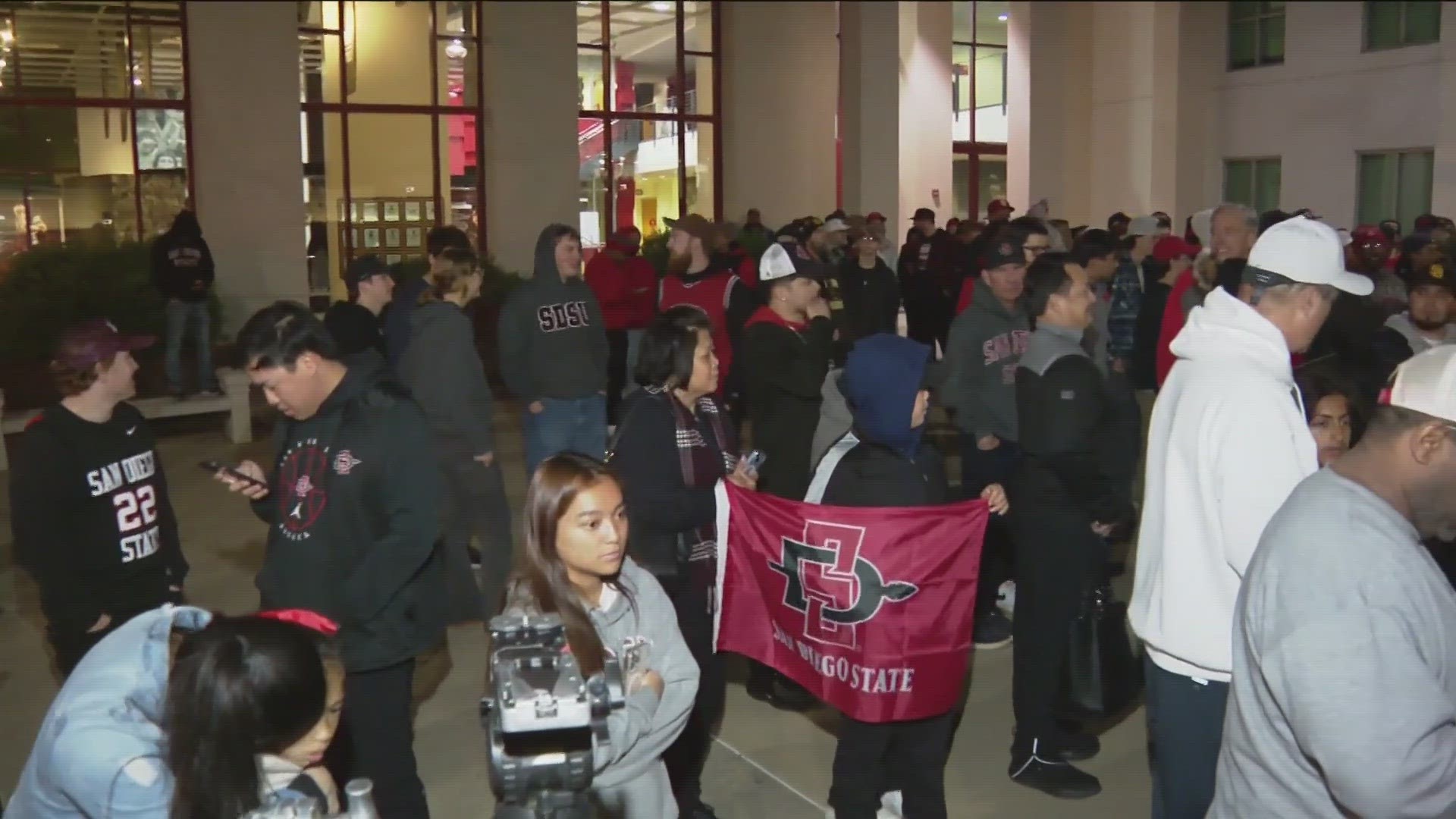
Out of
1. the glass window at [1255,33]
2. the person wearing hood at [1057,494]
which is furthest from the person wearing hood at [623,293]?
the glass window at [1255,33]

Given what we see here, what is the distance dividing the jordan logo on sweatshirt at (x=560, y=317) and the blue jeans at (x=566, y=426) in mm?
431

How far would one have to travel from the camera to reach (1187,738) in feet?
12.6

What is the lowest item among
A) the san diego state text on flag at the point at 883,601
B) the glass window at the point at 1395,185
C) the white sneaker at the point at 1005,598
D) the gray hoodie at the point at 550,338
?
the white sneaker at the point at 1005,598

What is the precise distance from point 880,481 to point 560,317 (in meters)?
3.80

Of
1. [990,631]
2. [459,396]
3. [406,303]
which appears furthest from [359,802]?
[406,303]

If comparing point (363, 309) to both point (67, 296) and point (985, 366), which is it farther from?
point (67, 296)

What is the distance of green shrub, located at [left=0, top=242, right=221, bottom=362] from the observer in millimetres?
14070

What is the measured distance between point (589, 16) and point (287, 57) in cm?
503

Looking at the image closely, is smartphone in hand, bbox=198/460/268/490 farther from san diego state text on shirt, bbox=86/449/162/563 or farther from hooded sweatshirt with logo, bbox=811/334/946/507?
hooded sweatshirt with logo, bbox=811/334/946/507

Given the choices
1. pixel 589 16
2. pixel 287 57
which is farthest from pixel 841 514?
pixel 589 16

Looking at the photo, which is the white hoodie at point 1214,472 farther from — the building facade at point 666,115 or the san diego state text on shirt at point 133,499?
the building facade at point 666,115

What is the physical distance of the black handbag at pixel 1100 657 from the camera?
532cm

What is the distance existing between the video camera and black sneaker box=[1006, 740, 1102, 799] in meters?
3.54

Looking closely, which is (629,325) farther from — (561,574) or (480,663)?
(561,574)
